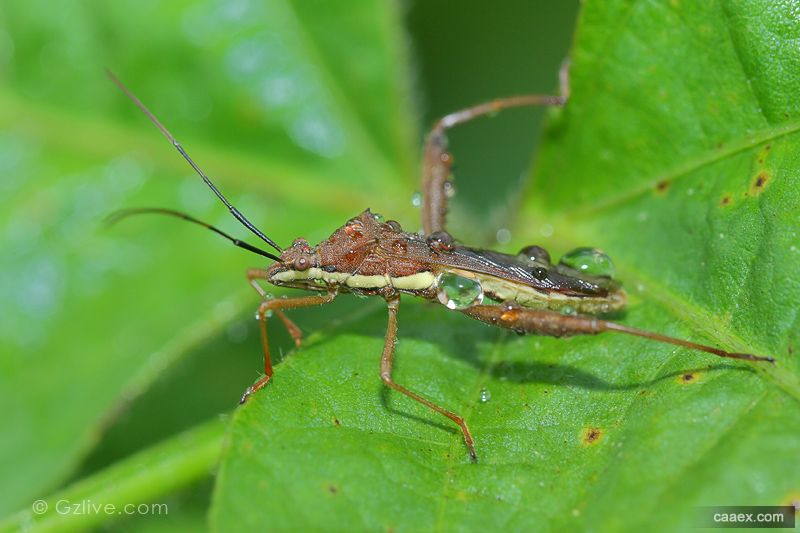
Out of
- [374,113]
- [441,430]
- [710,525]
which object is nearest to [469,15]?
[374,113]

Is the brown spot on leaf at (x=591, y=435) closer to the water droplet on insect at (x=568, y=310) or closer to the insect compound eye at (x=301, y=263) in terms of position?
the water droplet on insect at (x=568, y=310)

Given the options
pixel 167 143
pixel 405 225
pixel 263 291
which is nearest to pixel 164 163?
pixel 167 143

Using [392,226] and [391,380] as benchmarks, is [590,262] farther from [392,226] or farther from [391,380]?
[391,380]

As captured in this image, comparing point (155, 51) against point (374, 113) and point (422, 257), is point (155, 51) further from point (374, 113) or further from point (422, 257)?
point (422, 257)

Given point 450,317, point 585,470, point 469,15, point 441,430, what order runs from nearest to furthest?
point 585,470
point 441,430
point 450,317
point 469,15

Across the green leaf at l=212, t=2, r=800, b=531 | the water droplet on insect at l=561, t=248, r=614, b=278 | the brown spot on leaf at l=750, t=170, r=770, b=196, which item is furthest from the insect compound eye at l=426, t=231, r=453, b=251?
the brown spot on leaf at l=750, t=170, r=770, b=196

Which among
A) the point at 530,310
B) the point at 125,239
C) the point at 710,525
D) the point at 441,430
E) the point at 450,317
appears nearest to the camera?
the point at 710,525

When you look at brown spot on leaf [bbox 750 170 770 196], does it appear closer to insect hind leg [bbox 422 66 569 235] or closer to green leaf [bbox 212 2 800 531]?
green leaf [bbox 212 2 800 531]
